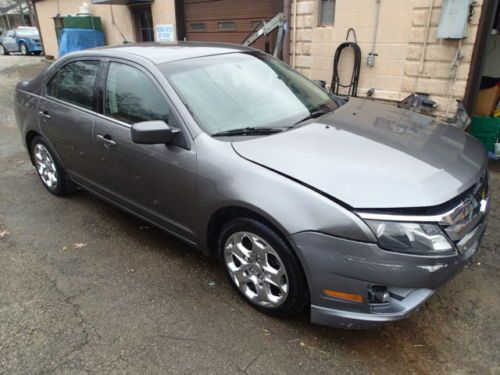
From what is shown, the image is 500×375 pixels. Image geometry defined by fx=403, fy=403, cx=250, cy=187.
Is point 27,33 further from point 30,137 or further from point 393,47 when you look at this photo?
point 393,47

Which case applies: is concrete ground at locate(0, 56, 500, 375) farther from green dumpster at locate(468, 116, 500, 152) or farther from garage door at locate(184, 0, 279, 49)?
garage door at locate(184, 0, 279, 49)

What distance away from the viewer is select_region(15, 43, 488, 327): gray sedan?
2.06 metres

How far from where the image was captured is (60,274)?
3137 mm

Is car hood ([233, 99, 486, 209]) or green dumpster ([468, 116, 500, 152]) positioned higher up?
car hood ([233, 99, 486, 209])

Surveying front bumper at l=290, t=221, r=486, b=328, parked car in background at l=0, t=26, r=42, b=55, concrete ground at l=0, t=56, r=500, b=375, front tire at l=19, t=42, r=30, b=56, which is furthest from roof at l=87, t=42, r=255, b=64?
front tire at l=19, t=42, r=30, b=56

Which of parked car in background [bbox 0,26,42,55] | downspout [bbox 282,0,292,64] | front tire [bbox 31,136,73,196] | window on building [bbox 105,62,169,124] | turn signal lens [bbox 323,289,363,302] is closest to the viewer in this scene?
turn signal lens [bbox 323,289,363,302]


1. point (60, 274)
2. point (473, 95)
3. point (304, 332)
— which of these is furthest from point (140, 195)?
point (473, 95)

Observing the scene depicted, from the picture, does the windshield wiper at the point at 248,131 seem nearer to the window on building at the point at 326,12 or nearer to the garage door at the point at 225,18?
the window on building at the point at 326,12

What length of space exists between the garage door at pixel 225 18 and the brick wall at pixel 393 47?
132 cm

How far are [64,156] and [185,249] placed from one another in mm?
1612

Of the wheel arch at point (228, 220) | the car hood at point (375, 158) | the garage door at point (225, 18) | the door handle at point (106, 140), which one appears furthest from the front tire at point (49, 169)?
the garage door at point (225, 18)

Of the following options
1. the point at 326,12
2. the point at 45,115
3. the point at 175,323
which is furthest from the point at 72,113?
the point at 326,12

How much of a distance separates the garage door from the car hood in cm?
593

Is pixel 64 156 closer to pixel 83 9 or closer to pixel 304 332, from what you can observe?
pixel 304 332
